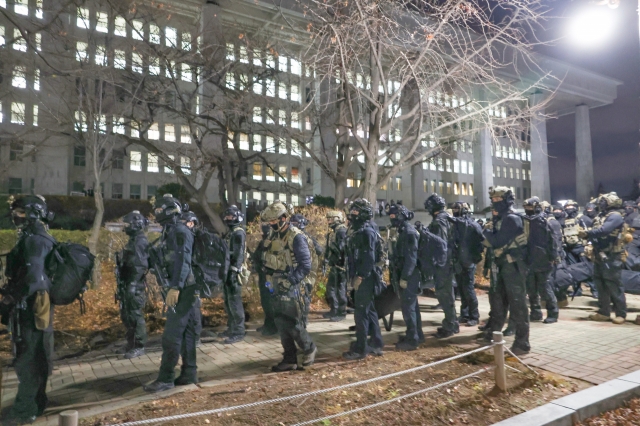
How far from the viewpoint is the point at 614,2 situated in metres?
7.34

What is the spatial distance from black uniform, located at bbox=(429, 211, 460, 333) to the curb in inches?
115

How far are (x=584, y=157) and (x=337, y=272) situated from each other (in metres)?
48.7

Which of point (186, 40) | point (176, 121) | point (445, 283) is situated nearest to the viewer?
point (445, 283)

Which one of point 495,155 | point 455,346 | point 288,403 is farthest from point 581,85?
point 288,403

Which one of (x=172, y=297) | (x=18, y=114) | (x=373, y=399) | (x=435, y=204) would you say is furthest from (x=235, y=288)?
(x=18, y=114)

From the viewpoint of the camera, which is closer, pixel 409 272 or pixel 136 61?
pixel 409 272

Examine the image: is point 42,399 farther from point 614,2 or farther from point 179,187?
point 179,187

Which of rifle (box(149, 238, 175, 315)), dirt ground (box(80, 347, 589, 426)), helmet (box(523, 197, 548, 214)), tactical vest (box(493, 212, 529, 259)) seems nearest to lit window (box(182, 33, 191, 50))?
rifle (box(149, 238, 175, 315))

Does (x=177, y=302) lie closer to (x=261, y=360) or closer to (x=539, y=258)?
(x=261, y=360)

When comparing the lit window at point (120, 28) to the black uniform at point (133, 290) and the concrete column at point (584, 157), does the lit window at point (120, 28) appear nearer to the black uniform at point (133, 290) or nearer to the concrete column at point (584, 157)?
the black uniform at point (133, 290)

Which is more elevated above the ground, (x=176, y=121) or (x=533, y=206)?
(x=176, y=121)

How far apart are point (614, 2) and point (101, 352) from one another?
1042 cm

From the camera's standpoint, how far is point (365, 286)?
6.43 metres

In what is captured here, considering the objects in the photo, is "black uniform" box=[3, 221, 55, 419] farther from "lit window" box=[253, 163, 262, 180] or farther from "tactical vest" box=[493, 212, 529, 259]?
"lit window" box=[253, 163, 262, 180]
